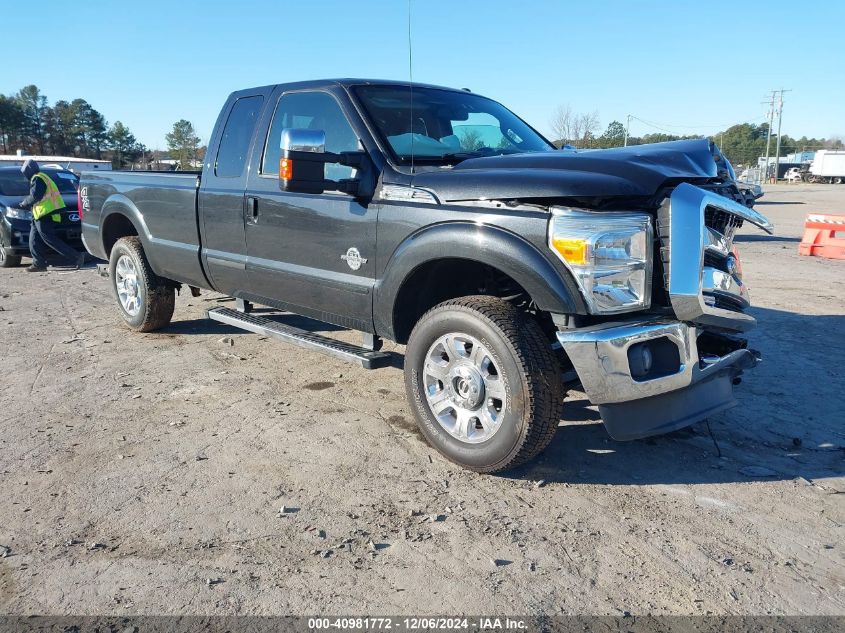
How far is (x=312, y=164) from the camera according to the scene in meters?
3.63

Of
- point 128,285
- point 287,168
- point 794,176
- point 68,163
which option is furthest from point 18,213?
point 794,176

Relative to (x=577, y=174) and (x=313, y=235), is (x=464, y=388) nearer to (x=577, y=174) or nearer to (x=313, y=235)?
(x=577, y=174)

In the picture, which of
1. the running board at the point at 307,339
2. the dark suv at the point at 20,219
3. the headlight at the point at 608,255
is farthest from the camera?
the dark suv at the point at 20,219

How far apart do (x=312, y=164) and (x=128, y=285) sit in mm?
3709

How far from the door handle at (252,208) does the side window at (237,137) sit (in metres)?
0.28

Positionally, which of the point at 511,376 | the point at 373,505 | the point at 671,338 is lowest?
the point at 373,505

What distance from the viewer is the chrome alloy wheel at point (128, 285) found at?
6368 mm

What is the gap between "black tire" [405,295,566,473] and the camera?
126 inches

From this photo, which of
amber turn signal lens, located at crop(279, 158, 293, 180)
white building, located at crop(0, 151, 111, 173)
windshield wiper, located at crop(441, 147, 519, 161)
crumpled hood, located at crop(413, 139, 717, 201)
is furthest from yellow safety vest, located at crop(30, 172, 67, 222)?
crumpled hood, located at crop(413, 139, 717, 201)

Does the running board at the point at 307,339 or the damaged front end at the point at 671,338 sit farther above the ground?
the damaged front end at the point at 671,338

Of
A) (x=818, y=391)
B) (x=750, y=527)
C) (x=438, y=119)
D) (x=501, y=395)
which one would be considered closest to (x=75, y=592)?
(x=501, y=395)

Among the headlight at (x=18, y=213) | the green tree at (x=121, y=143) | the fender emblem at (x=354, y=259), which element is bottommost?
the headlight at (x=18, y=213)

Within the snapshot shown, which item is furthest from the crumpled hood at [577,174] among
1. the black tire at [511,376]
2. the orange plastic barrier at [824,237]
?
the orange plastic barrier at [824,237]

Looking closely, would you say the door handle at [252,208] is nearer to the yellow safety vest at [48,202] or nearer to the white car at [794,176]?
the yellow safety vest at [48,202]
